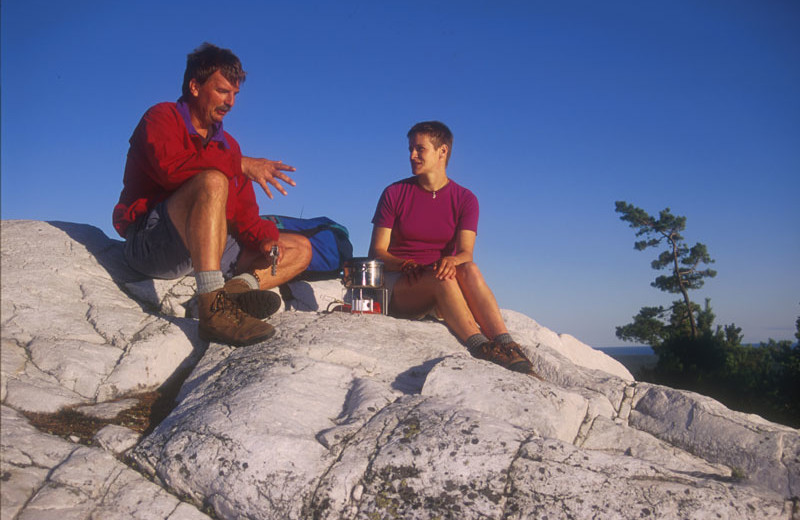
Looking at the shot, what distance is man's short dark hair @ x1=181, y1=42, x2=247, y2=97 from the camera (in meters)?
4.07

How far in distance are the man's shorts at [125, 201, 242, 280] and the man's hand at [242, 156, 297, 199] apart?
0.63m

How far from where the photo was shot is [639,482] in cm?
242

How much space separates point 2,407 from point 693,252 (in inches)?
713

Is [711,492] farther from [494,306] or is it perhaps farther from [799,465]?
[494,306]

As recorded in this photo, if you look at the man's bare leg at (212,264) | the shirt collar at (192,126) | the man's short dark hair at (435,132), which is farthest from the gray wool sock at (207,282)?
the man's short dark hair at (435,132)

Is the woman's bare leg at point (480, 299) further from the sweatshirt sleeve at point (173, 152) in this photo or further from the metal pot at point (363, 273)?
the sweatshirt sleeve at point (173, 152)

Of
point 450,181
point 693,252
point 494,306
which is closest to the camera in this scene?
point 494,306

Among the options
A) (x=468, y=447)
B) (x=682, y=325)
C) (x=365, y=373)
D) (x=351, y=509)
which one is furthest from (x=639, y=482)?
(x=682, y=325)

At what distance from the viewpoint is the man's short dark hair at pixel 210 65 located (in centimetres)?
407

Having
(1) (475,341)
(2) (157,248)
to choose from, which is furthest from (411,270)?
(2) (157,248)

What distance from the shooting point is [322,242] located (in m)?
5.39

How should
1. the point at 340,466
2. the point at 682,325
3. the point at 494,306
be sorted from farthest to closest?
1. the point at 682,325
2. the point at 494,306
3. the point at 340,466

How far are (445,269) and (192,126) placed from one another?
6.92 ft

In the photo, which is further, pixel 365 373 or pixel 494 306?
pixel 494 306
